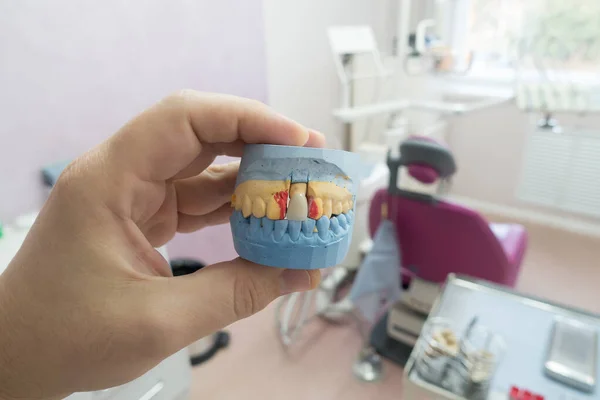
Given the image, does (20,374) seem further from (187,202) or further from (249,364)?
(249,364)

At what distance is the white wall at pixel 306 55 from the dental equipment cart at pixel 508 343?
4.29 ft

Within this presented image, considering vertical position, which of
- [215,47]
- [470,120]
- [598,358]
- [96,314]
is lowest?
[598,358]

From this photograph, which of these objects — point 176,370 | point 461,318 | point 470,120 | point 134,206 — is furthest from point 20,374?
point 470,120

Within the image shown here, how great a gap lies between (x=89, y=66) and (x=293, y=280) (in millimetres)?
1172

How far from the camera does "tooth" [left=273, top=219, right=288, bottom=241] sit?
0.59 metres

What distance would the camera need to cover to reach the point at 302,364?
183cm

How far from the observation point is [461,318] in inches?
43.9

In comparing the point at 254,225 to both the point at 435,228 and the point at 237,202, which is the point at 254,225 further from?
the point at 435,228

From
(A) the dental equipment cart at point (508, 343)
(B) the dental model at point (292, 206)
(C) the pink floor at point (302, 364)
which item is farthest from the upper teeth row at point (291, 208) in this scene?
(C) the pink floor at point (302, 364)

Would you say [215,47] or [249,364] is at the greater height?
[215,47]

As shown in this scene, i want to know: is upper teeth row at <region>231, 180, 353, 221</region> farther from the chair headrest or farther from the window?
the window

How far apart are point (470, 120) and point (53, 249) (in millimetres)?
3107

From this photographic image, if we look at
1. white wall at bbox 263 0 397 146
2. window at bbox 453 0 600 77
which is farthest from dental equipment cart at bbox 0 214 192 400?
window at bbox 453 0 600 77

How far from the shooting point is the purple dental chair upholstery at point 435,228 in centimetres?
139
